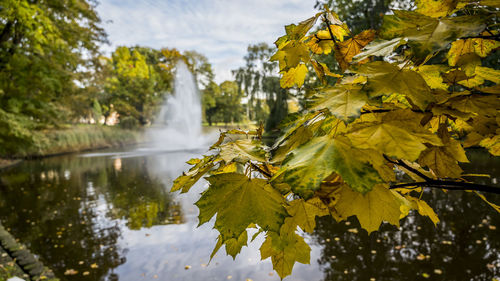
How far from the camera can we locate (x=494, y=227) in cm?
437

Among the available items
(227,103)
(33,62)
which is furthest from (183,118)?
(33,62)

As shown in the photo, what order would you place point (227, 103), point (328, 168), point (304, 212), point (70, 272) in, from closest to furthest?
point (328, 168) → point (304, 212) → point (70, 272) → point (227, 103)

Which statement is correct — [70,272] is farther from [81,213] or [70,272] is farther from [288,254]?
[288,254]

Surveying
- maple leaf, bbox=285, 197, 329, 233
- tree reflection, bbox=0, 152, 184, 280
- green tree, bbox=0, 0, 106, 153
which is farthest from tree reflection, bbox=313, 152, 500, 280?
green tree, bbox=0, 0, 106, 153

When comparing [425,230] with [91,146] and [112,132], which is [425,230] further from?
[112,132]

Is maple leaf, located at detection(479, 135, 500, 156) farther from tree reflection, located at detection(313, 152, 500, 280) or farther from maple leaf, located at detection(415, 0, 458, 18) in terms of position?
tree reflection, located at detection(313, 152, 500, 280)

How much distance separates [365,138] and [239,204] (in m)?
0.24

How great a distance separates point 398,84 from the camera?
0.43 m

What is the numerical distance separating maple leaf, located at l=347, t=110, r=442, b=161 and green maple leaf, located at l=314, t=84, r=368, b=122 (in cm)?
4

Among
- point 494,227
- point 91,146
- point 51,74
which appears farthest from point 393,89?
point 91,146

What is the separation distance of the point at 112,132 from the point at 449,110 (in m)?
26.1

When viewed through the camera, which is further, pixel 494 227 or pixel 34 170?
pixel 34 170

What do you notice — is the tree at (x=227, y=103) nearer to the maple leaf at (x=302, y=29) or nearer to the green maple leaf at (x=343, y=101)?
the maple leaf at (x=302, y=29)

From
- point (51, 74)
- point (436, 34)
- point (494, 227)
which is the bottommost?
point (494, 227)
